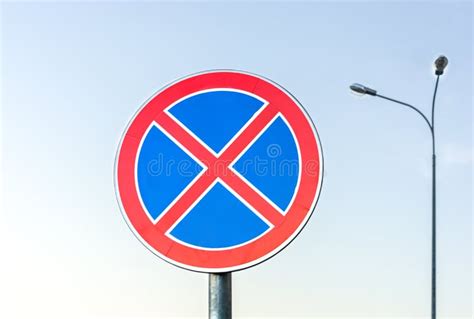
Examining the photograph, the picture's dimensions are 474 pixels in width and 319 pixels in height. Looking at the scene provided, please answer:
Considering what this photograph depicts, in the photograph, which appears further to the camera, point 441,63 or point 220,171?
point 441,63

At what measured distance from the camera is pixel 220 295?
2.29 metres

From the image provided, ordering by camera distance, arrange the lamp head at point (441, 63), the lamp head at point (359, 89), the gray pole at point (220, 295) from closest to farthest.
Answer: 1. the gray pole at point (220, 295)
2. the lamp head at point (359, 89)
3. the lamp head at point (441, 63)

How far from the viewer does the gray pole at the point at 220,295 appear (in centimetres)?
228

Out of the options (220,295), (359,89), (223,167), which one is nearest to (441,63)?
(359,89)

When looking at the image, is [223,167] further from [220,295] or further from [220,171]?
[220,295]

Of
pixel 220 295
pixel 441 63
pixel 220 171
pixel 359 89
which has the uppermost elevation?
pixel 441 63

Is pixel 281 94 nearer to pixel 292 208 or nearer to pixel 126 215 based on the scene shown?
pixel 292 208

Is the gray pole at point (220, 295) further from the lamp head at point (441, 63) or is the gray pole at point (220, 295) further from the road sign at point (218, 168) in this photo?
the lamp head at point (441, 63)

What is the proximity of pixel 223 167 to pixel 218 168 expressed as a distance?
16 millimetres

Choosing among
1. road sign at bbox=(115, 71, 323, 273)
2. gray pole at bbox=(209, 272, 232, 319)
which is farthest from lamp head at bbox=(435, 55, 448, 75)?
gray pole at bbox=(209, 272, 232, 319)

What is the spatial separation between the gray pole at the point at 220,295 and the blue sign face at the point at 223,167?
0.10m

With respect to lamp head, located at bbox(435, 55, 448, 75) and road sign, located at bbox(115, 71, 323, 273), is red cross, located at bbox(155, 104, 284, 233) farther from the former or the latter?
lamp head, located at bbox(435, 55, 448, 75)

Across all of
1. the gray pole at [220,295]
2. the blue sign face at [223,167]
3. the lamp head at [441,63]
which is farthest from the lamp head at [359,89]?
the gray pole at [220,295]

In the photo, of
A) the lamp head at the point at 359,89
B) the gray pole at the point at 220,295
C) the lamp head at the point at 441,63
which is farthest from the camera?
the lamp head at the point at 441,63
